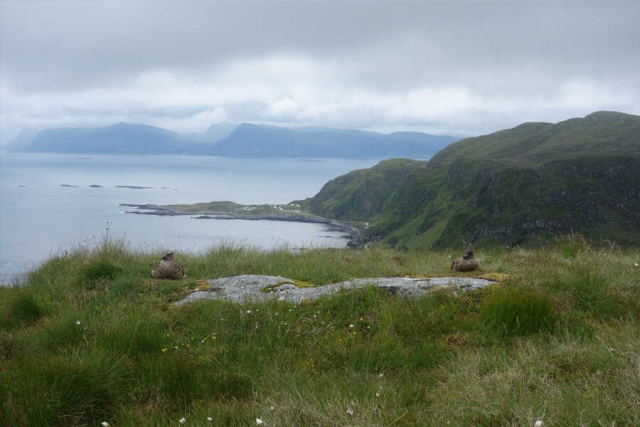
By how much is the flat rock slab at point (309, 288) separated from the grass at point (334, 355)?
304 millimetres

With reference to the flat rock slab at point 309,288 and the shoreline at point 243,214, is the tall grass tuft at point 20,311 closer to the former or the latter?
the flat rock slab at point 309,288

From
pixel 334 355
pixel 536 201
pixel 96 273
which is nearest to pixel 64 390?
pixel 334 355

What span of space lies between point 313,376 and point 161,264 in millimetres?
5340

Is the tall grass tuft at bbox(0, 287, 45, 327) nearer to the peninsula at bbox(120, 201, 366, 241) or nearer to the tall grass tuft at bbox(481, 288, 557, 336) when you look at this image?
the tall grass tuft at bbox(481, 288, 557, 336)

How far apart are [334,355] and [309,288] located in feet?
8.07

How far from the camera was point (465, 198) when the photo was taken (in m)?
167

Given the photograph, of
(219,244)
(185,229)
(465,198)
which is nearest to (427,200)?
(465,198)

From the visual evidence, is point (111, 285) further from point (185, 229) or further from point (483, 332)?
point (185, 229)

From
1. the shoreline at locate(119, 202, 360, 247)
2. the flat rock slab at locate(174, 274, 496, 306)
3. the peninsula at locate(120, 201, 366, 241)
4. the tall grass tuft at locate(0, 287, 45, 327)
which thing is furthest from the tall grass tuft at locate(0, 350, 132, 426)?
the peninsula at locate(120, 201, 366, 241)

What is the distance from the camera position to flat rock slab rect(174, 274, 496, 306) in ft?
24.5

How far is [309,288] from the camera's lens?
8070mm

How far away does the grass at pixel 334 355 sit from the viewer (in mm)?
4098

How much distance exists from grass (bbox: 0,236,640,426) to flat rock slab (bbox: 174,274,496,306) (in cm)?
30

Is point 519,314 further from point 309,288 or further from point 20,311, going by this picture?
point 20,311
